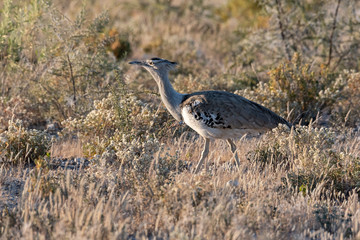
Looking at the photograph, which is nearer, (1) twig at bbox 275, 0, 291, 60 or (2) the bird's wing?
(2) the bird's wing

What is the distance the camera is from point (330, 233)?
3.58m

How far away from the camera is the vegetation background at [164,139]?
3475 millimetres

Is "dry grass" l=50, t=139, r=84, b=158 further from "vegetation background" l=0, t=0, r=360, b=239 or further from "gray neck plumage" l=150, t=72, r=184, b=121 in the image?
"gray neck plumage" l=150, t=72, r=184, b=121

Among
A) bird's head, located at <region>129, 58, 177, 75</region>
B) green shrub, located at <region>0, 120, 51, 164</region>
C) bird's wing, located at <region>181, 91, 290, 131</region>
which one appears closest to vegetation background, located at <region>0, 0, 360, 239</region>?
green shrub, located at <region>0, 120, 51, 164</region>

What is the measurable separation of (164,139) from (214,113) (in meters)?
1.28

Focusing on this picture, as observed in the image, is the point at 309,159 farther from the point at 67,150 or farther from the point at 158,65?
the point at 67,150

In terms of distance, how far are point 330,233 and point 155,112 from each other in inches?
116

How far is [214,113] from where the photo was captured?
188 inches

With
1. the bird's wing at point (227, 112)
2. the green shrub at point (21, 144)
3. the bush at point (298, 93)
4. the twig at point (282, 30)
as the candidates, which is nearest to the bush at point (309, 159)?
the bird's wing at point (227, 112)

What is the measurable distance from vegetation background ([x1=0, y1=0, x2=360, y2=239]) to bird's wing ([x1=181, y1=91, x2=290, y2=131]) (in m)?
0.20

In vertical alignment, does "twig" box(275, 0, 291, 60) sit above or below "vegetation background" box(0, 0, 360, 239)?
above

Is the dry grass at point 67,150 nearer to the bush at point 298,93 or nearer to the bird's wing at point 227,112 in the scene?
the bird's wing at point 227,112

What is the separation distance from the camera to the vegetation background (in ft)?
11.4

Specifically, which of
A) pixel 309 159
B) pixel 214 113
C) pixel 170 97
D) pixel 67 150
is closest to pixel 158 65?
pixel 170 97
